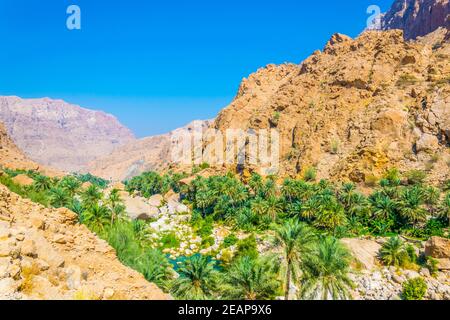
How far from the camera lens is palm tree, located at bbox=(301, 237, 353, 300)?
17.6m

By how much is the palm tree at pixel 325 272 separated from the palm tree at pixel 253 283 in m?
2.05

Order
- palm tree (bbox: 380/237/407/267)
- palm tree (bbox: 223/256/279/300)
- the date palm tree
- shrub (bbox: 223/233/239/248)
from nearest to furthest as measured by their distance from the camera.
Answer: palm tree (bbox: 223/256/279/300)
palm tree (bbox: 380/237/407/267)
the date palm tree
shrub (bbox: 223/233/239/248)

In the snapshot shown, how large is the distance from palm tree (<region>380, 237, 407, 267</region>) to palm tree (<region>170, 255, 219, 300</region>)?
22121mm

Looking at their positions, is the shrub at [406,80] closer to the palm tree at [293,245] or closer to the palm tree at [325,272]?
the palm tree at [325,272]

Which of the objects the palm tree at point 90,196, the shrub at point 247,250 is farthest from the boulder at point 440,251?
the palm tree at point 90,196

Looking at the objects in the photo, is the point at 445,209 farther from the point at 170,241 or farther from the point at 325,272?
the point at 170,241

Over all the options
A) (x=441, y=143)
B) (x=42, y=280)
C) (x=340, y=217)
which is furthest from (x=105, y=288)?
(x=441, y=143)

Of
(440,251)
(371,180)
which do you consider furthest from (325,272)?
(371,180)

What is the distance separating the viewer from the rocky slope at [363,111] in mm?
60281

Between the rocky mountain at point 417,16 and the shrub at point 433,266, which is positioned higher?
the rocky mountain at point 417,16

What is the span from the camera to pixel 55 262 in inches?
373

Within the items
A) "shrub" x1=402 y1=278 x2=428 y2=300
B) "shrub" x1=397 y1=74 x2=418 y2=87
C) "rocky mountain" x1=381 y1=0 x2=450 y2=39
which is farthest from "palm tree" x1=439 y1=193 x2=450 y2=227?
"rocky mountain" x1=381 y1=0 x2=450 y2=39

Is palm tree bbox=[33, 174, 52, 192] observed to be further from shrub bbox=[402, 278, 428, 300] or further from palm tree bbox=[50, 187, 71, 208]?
shrub bbox=[402, 278, 428, 300]

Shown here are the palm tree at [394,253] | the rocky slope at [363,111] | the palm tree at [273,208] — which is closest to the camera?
the palm tree at [394,253]
